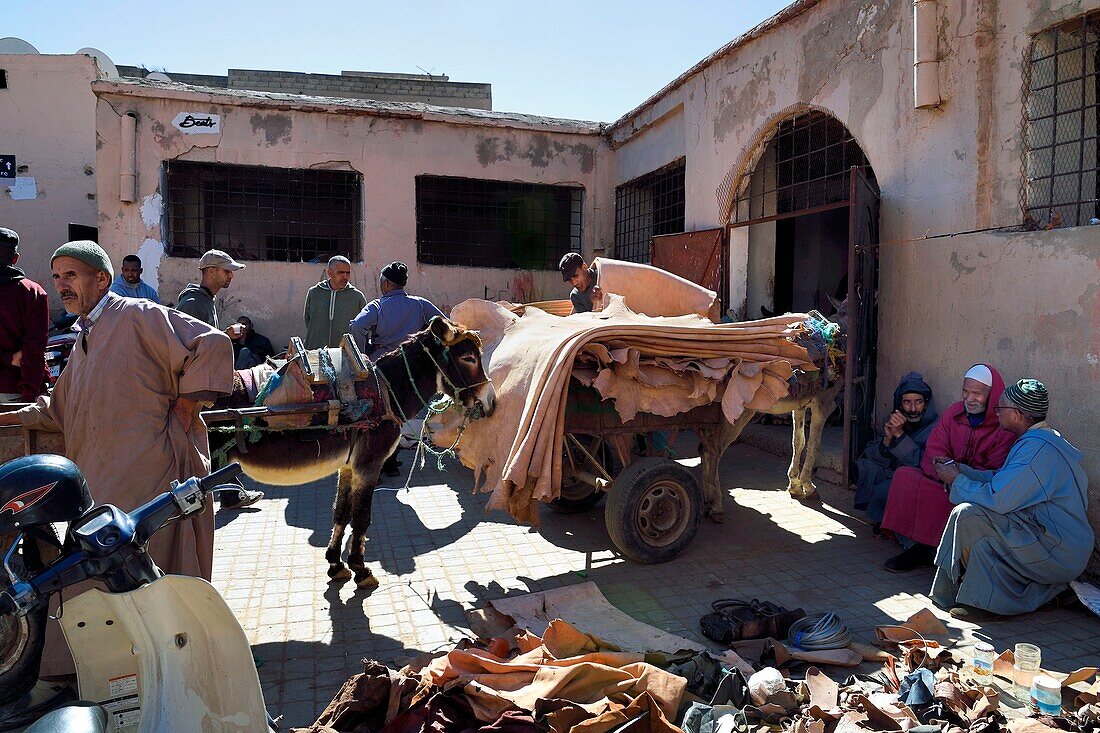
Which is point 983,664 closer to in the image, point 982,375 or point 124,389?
point 982,375

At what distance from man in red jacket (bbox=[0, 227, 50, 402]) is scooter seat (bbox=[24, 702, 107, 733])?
3.95 metres

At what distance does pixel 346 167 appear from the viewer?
34.2 ft

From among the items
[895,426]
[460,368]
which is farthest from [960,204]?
[460,368]

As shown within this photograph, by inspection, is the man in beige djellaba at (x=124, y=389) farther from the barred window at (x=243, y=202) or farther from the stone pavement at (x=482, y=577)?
the barred window at (x=243, y=202)

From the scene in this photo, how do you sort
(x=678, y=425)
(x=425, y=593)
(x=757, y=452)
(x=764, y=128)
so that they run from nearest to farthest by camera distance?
1. (x=425, y=593)
2. (x=678, y=425)
3. (x=764, y=128)
4. (x=757, y=452)

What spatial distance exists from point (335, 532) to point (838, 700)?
3.03 m

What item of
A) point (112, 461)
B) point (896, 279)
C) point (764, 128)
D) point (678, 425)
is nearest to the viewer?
point (112, 461)

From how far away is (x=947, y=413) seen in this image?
4.91 metres

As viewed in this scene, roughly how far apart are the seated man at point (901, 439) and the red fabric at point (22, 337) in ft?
20.6

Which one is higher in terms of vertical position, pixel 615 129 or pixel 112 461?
pixel 615 129

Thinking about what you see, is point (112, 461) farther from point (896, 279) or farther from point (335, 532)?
point (896, 279)

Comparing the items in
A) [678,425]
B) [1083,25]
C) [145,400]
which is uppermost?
[1083,25]

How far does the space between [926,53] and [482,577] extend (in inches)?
213

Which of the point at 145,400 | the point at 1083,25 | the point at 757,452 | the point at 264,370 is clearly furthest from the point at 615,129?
the point at 145,400
